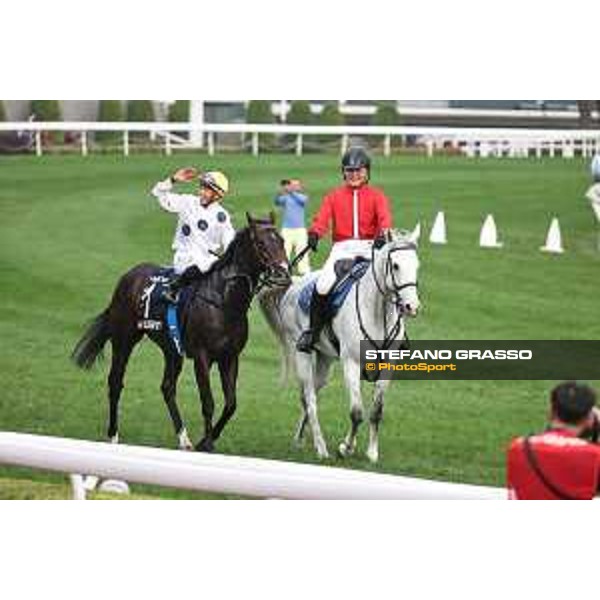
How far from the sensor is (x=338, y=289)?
9.03 metres

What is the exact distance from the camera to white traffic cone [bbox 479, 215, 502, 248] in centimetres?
957

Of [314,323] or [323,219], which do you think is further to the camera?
[314,323]

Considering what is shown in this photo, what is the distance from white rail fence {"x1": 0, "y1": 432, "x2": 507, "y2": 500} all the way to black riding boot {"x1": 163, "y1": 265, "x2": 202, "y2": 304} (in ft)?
3.90

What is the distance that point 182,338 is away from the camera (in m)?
9.16

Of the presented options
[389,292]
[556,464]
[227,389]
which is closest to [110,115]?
[227,389]

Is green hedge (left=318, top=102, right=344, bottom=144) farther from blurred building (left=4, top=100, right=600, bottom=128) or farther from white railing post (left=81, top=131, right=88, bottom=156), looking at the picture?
white railing post (left=81, top=131, right=88, bottom=156)

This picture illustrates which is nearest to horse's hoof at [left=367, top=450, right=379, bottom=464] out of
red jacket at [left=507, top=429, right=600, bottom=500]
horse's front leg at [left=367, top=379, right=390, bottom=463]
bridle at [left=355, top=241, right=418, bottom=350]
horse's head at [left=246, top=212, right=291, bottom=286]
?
horse's front leg at [left=367, top=379, right=390, bottom=463]

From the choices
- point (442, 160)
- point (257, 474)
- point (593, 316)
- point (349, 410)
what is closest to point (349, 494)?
point (257, 474)

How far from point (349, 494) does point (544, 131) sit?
2.94 metres

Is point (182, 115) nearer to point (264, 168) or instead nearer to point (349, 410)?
point (264, 168)

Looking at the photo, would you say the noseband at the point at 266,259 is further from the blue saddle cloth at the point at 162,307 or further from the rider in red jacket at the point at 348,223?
the blue saddle cloth at the point at 162,307

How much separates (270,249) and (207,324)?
668 mm

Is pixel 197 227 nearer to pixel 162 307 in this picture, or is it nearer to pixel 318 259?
pixel 162 307

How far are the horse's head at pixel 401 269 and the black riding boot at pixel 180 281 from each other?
1.15m
